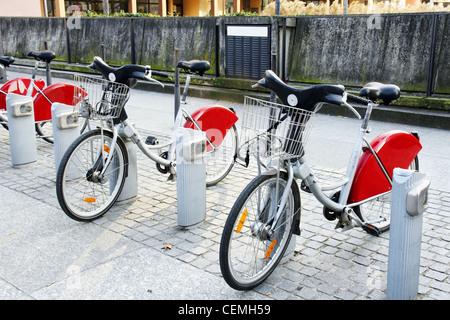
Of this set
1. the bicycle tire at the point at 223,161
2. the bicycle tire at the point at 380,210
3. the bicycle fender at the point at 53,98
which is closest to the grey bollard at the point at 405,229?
the bicycle tire at the point at 380,210

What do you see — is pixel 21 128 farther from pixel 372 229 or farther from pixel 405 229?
pixel 405 229

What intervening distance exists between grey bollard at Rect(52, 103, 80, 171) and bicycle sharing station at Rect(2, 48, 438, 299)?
0.01 m

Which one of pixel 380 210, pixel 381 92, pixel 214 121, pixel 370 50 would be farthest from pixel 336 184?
pixel 370 50

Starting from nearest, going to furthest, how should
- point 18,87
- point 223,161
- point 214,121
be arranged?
point 214,121 < point 223,161 < point 18,87

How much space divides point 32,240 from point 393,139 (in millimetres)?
3017

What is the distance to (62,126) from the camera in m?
5.62

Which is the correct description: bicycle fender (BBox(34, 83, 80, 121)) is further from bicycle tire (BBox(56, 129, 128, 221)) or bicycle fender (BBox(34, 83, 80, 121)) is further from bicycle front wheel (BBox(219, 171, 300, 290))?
bicycle front wheel (BBox(219, 171, 300, 290))

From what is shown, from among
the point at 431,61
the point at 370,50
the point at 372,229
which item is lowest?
the point at 372,229

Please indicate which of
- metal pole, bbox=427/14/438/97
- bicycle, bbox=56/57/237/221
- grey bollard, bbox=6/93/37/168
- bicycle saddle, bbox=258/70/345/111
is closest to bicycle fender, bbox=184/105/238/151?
bicycle, bbox=56/57/237/221

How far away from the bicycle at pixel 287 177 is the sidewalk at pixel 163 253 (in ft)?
0.70

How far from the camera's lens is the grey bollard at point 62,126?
18.4ft

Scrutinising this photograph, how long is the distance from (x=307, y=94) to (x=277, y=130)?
296 millimetres
